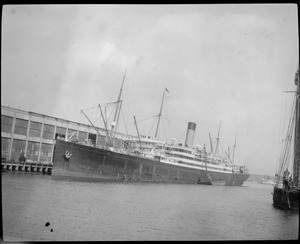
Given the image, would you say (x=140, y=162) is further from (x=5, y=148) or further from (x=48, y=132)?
(x=5, y=148)

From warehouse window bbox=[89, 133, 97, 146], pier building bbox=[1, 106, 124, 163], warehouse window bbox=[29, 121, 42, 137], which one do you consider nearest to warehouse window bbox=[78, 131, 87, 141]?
pier building bbox=[1, 106, 124, 163]

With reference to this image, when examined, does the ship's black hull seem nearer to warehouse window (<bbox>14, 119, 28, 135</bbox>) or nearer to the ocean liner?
the ocean liner

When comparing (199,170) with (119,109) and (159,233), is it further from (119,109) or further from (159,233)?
(159,233)

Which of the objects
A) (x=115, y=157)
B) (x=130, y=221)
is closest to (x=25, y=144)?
(x=115, y=157)

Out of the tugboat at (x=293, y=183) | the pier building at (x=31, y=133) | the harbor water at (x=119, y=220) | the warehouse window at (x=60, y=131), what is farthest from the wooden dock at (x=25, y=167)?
the tugboat at (x=293, y=183)

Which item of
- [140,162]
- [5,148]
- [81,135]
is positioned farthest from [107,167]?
[5,148]

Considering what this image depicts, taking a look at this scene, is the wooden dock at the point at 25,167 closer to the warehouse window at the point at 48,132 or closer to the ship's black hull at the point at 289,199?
the warehouse window at the point at 48,132
